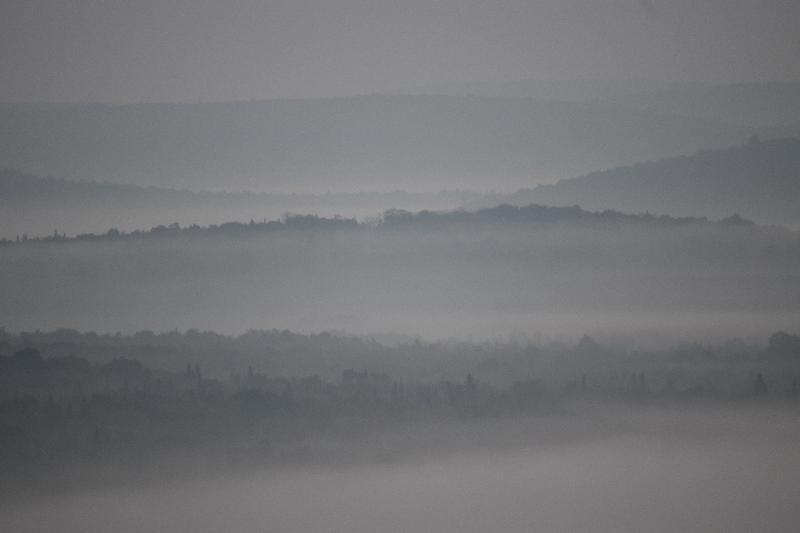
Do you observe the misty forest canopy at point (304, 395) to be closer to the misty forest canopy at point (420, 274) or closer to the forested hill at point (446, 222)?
the misty forest canopy at point (420, 274)

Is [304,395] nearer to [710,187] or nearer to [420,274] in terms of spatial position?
[420,274]

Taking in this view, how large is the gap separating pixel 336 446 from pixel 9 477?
13.0 meters

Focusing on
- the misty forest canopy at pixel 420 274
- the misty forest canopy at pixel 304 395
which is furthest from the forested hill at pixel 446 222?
the misty forest canopy at pixel 304 395

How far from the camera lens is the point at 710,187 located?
65688 millimetres

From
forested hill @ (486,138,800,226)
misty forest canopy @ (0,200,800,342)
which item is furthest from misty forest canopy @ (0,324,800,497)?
forested hill @ (486,138,800,226)

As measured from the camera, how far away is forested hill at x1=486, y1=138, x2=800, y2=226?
2554 inches

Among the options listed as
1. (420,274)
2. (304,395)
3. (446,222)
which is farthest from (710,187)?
(304,395)

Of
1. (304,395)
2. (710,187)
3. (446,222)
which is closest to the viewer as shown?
(304,395)

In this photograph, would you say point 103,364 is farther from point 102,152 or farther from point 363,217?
point 102,152

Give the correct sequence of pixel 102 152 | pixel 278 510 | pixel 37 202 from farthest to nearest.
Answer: pixel 102 152
pixel 37 202
pixel 278 510

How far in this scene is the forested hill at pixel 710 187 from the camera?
64.9m

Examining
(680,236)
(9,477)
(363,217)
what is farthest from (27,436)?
(680,236)

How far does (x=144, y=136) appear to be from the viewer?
85.1m

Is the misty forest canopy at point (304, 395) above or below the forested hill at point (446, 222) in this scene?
below
